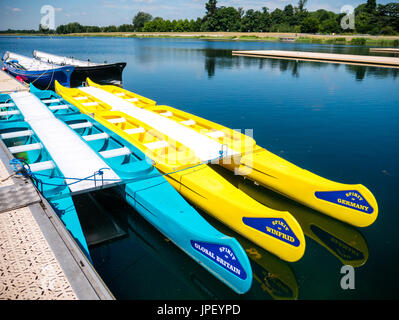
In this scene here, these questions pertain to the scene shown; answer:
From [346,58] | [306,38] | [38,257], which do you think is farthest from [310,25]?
[38,257]

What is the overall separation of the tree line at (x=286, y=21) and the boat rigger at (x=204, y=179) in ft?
346

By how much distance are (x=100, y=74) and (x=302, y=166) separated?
2083 centimetres

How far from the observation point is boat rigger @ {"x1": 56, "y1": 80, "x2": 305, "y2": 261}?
6.30 meters

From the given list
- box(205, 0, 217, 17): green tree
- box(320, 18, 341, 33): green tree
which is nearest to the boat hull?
box(320, 18, 341, 33): green tree

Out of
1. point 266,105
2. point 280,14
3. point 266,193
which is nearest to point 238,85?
point 266,105

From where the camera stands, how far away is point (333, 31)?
10581cm

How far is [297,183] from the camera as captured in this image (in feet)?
27.5

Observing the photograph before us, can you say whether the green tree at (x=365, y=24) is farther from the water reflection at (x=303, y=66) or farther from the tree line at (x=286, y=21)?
the water reflection at (x=303, y=66)

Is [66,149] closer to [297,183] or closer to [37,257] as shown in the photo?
[37,257]

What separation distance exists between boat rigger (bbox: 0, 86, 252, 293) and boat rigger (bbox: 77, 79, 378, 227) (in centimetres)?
273

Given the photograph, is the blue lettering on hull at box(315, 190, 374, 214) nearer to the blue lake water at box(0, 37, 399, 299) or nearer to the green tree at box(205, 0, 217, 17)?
the blue lake water at box(0, 37, 399, 299)

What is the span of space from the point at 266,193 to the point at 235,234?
2.55 metres

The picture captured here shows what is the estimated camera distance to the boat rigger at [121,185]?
572 centimetres
